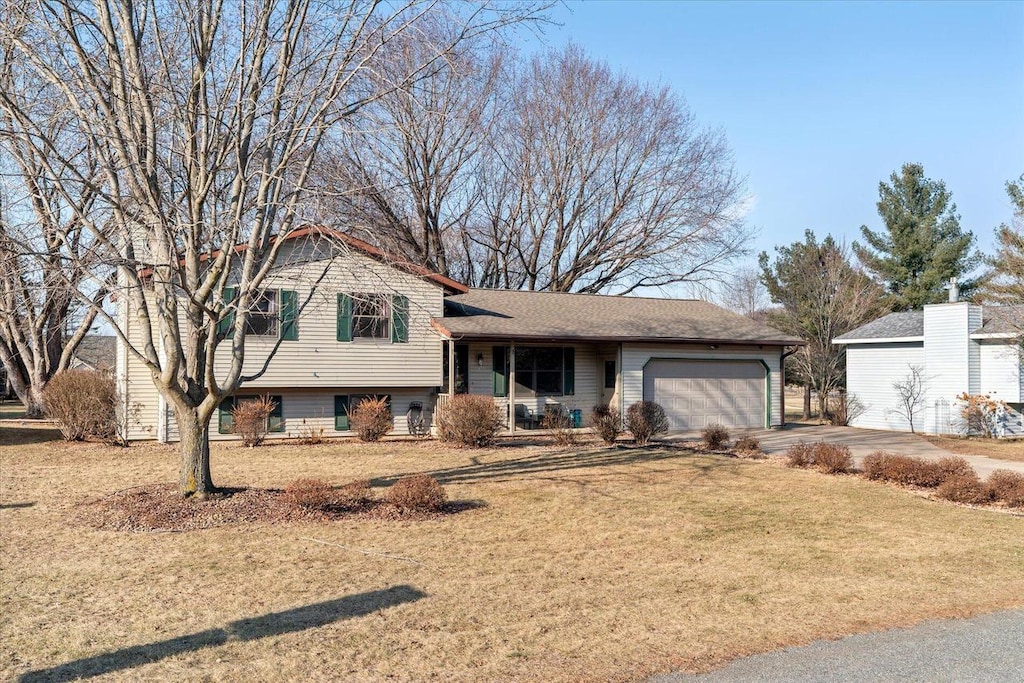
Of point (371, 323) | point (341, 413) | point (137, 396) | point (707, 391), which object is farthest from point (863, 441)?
point (137, 396)

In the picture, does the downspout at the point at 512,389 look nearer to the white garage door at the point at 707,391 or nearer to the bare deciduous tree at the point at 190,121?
the white garage door at the point at 707,391

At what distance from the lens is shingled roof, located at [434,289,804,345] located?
19250 millimetres

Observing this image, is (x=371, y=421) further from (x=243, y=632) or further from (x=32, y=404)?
(x=32, y=404)

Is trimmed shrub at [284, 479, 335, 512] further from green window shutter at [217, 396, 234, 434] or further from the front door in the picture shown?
the front door

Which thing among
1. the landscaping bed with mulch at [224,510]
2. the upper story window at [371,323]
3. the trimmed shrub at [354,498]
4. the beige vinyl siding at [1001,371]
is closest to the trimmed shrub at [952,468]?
the landscaping bed with mulch at [224,510]

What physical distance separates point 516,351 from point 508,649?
1520 centimetres

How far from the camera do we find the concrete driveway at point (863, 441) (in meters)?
16.0

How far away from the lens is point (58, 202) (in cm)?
947

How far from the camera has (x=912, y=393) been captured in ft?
76.3

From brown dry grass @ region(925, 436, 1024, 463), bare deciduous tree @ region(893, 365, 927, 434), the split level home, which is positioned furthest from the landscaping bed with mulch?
bare deciduous tree @ region(893, 365, 927, 434)

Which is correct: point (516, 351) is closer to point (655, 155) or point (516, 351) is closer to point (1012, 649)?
point (655, 155)

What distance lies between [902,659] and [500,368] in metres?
15.3

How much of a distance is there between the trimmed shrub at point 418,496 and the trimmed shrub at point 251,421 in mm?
8021

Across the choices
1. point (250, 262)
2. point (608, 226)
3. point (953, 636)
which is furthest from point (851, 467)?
point (608, 226)
